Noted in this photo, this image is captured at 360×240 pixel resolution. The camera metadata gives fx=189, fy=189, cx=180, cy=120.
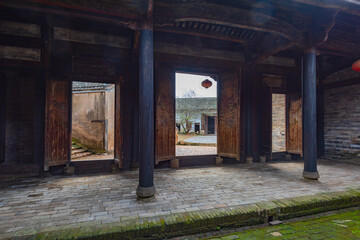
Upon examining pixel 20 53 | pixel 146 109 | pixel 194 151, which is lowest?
pixel 194 151

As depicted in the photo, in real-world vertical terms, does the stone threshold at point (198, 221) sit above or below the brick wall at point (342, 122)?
below

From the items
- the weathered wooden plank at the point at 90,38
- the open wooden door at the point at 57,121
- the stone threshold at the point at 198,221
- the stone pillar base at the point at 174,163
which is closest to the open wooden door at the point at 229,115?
the stone pillar base at the point at 174,163

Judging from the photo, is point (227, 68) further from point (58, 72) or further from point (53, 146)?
point (53, 146)

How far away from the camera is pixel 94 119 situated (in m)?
10.5

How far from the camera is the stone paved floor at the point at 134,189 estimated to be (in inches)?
107

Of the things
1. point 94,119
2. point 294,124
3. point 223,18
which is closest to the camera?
point 223,18

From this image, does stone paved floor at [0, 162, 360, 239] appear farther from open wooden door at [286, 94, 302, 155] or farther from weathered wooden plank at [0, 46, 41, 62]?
weathered wooden plank at [0, 46, 41, 62]

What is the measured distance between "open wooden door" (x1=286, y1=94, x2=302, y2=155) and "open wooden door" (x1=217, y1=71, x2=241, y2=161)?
2.32 meters

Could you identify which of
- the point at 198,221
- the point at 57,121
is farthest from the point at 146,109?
the point at 57,121

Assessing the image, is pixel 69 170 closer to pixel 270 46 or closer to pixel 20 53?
pixel 20 53

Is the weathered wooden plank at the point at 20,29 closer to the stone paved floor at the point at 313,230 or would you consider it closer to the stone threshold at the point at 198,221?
the stone threshold at the point at 198,221

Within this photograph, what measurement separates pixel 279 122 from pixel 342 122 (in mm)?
2718

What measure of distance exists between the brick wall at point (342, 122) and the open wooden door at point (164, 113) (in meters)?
6.00

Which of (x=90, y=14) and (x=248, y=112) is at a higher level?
(x=90, y=14)
